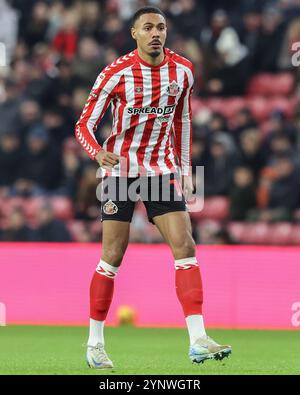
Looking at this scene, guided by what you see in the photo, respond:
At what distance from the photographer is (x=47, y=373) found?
6.93 metres

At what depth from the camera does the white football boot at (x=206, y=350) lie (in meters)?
6.96

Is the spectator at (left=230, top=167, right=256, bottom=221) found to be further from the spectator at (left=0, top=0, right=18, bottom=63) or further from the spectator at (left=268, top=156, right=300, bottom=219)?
the spectator at (left=0, top=0, right=18, bottom=63)

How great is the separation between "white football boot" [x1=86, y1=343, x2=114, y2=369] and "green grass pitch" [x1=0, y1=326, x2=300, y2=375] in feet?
0.21

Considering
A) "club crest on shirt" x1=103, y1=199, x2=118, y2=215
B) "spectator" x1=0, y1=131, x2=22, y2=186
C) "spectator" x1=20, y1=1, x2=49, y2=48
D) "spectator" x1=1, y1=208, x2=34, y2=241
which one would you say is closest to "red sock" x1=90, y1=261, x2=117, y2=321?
"club crest on shirt" x1=103, y1=199, x2=118, y2=215

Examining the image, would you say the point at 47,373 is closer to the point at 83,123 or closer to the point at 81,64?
the point at 83,123

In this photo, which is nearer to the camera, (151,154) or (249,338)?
(151,154)

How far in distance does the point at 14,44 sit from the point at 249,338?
7152 millimetres

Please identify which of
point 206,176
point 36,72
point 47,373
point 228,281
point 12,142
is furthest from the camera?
point 36,72

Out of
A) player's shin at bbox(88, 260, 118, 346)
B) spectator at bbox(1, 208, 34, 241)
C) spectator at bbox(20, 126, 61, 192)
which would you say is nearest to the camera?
player's shin at bbox(88, 260, 118, 346)

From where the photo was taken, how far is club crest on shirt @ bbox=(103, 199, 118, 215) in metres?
7.32

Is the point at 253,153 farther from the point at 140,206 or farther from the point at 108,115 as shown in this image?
the point at 108,115

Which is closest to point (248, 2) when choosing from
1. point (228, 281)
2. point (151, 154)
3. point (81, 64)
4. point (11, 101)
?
point (81, 64)

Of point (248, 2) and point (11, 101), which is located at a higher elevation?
point (248, 2)
